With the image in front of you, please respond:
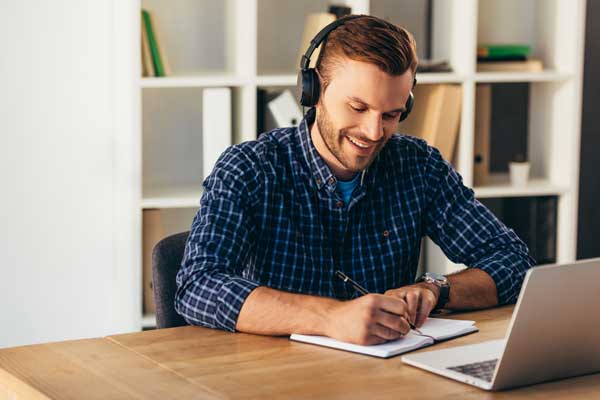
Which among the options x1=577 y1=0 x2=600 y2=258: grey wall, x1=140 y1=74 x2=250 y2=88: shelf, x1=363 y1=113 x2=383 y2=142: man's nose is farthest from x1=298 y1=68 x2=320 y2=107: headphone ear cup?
x1=577 y1=0 x2=600 y2=258: grey wall

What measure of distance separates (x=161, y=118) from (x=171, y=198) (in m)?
0.38

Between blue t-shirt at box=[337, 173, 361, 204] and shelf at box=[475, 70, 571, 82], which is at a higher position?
shelf at box=[475, 70, 571, 82]

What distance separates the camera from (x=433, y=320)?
1.78m

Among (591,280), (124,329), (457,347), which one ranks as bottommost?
(124,329)

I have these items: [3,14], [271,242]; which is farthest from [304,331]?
[3,14]

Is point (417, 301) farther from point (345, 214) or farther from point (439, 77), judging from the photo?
point (439, 77)

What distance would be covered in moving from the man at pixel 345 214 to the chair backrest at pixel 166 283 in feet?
0.26

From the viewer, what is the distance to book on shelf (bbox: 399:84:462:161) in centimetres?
328

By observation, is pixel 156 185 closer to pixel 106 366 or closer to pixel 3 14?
pixel 3 14

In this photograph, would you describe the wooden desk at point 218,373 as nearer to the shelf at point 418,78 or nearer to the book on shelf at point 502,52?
the shelf at point 418,78

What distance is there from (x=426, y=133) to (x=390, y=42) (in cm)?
141

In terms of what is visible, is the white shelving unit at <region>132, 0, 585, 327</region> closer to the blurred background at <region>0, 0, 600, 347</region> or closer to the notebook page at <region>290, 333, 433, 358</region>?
the blurred background at <region>0, 0, 600, 347</region>

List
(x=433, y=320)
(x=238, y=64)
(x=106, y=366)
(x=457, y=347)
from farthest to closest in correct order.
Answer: (x=238, y=64)
(x=433, y=320)
(x=457, y=347)
(x=106, y=366)

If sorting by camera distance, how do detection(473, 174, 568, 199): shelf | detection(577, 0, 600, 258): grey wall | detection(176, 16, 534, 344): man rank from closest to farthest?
detection(176, 16, 534, 344): man → detection(473, 174, 568, 199): shelf → detection(577, 0, 600, 258): grey wall
